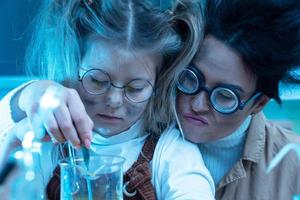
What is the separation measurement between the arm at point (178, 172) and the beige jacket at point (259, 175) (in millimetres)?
125

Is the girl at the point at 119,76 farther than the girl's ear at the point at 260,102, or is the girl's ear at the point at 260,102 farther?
the girl's ear at the point at 260,102

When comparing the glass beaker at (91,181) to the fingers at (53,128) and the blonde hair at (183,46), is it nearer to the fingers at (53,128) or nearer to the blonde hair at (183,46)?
the fingers at (53,128)

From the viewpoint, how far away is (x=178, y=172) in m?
0.81

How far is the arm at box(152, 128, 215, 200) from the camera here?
769 mm

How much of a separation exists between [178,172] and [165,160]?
36mm

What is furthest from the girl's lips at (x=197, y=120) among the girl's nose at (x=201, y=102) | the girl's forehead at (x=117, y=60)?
the girl's forehead at (x=117, y=60)

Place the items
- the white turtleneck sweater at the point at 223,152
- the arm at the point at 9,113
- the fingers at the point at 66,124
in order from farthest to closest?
1. the white turtleneck sweater at the point at 223,152
2. the arm at the point at 9,113
3. the fingers at the point at 66,124

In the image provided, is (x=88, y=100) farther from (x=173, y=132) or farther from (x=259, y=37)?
(x=259, y=37)

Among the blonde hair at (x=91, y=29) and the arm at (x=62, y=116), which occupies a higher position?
the blonde hair at (x=91, y=29)

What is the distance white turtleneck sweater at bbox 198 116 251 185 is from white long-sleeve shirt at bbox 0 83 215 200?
0.08 meters

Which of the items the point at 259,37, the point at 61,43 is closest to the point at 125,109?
the point at 61,43

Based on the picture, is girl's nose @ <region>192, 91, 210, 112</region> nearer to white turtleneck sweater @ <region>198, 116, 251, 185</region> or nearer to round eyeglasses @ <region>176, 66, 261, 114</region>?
round eyeglasses @ <region>176, 66, 261, 114</region>

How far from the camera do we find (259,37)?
832 millimetres

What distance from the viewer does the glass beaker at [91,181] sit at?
637 mm
